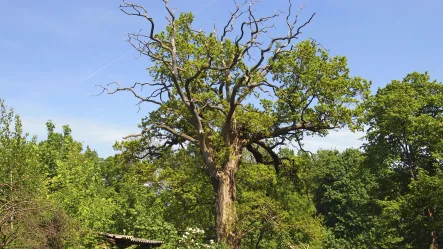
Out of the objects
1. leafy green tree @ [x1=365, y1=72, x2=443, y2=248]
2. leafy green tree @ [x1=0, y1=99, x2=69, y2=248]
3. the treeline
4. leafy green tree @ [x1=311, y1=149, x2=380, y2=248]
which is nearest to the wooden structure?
the treeline

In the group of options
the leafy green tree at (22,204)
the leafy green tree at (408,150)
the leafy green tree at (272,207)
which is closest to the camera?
the leafy green tree at (22,204)

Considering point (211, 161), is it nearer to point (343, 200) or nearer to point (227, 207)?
point (227, 207)

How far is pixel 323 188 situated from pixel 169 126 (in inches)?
1144

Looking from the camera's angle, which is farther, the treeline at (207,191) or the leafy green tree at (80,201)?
the leafy green tree at (80,201)

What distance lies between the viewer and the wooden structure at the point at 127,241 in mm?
19812

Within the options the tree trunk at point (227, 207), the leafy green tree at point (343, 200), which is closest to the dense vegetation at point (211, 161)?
the tree trunk at point (227, 207)

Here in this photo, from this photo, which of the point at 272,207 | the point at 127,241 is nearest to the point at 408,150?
the point at 272,207

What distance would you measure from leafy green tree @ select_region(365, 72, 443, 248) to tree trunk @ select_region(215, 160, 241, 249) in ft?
40.6

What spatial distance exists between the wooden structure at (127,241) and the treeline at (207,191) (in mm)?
471

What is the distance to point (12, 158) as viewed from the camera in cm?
1778

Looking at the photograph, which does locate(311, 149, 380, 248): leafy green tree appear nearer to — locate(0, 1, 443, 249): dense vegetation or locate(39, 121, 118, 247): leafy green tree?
locate(0, 1, 443, 249): dense vegetation

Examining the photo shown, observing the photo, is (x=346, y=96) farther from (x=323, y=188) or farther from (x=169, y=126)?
(x=323, y=188)

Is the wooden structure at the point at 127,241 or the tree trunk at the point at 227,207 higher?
the tree trunk at the point at 227,207

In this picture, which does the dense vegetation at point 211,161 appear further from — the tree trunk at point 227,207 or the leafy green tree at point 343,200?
the leafy green tree at point 343,200
